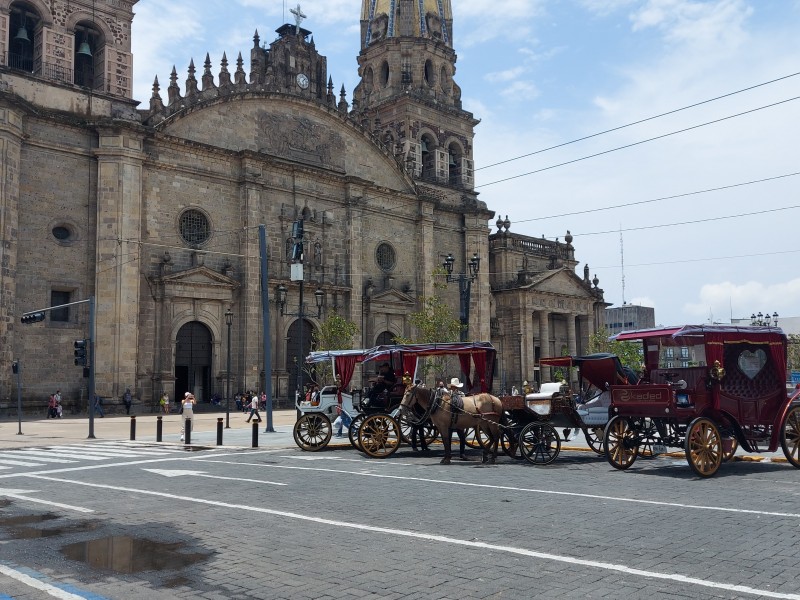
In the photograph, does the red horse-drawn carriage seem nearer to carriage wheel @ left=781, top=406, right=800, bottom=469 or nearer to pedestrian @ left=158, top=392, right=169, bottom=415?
carriage wheel @ left=781, top=406, right=800, bottom=469

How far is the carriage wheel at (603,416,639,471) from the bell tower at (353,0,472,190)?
39.0m

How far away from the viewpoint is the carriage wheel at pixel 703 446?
12516 millimetres

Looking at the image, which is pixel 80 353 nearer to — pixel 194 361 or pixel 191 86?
pixel 194 361

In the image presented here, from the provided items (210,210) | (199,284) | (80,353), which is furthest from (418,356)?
(210,210)

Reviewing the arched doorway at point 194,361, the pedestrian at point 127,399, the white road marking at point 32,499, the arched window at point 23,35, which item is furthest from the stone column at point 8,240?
the white road marking at point 32,499

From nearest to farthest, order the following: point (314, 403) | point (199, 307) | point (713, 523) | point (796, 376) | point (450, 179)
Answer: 1. point (713, 523)
2. point (314, 403)
3. point (199, 307)
4. point (796, 376)
5. point (450, 179)

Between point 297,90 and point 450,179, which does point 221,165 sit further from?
point 450,179

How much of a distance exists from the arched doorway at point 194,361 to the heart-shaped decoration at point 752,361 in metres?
28.9

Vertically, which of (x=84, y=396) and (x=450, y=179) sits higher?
(x=450, y=179)

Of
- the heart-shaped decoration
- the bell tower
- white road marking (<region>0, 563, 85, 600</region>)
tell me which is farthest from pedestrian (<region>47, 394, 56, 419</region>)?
the bell tower

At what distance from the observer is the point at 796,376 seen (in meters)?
40.5

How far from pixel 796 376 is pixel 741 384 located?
30.7 metres

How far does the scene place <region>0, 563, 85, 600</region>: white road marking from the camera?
621 centimetres

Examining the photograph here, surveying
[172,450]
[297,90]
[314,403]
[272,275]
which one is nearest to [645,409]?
[314,403]
